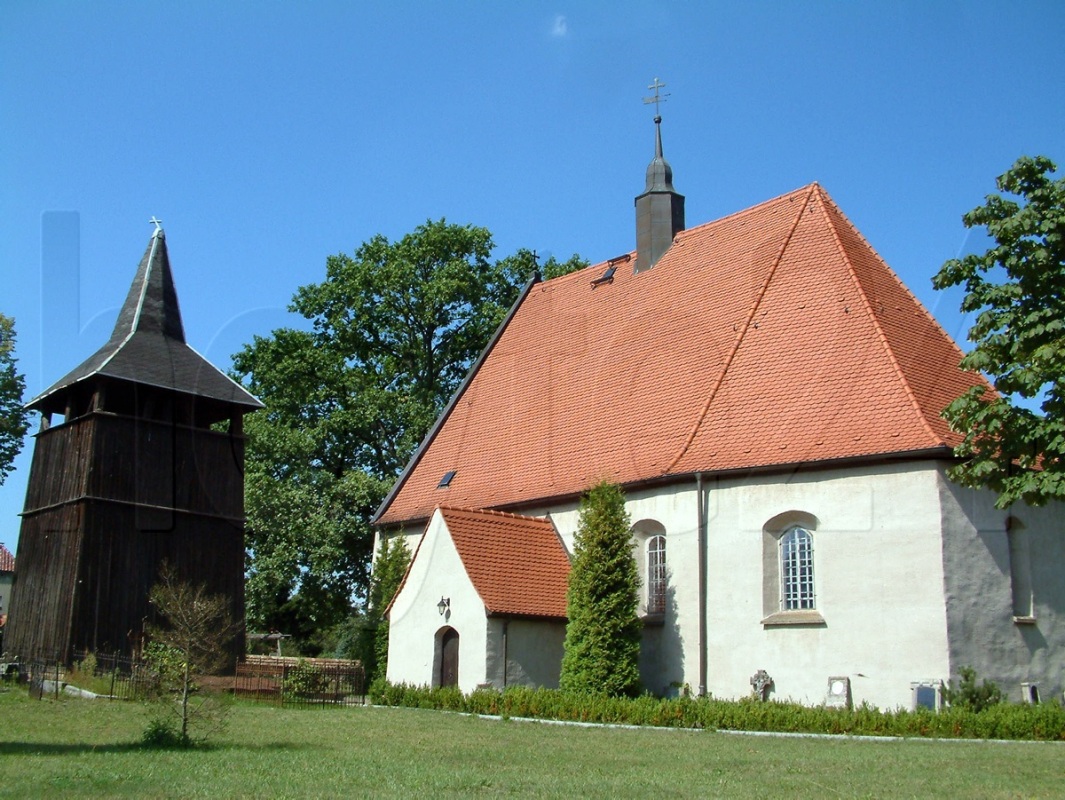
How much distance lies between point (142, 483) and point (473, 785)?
678 inches

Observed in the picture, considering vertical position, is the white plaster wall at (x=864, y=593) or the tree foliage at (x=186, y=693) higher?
the white plaster wall at (x=864, y=593)

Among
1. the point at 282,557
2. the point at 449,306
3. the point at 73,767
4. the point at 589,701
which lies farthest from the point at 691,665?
the point at 449,306

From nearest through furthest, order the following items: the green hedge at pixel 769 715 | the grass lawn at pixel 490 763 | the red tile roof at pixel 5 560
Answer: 1. the grass lawn at pixel 490 763
2. the green hedge at pixel 769 715
3. the red tile roof at pixel 5 560

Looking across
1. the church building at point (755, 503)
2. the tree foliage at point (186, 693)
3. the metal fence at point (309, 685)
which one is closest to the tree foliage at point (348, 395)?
the church building at point (755, 503)

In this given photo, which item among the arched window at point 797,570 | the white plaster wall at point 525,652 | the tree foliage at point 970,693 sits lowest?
the tree foliage at point 970,693

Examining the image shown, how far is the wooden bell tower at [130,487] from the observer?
78.0ft

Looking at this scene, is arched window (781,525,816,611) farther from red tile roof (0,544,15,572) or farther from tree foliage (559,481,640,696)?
red tile roof (0,544,15,572)

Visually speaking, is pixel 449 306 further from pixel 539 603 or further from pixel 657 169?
pixel 539 603

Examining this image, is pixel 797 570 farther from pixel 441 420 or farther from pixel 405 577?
pixel 441 420

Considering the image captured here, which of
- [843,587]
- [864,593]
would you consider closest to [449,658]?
[843,587]

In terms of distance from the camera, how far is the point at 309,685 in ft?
67.0

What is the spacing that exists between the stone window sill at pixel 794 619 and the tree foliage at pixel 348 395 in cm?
1503

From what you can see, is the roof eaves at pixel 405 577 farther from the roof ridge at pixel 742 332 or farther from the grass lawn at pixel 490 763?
the grass lawn at pixel 490 763

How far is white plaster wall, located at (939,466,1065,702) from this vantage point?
55.8 ft
